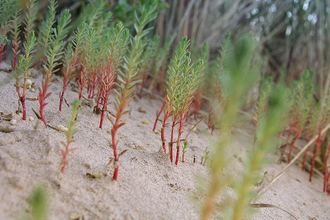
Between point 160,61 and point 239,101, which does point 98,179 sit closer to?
point 239,101

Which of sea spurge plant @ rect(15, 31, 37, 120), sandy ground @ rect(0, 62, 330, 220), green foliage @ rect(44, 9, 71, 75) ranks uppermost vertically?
green foliage @ rect(44, 9, 71, 75)

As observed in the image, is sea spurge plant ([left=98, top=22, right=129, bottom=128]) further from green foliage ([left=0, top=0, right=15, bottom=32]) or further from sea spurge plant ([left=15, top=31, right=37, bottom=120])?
green foliage ([left=0, top=0, right=15, bottom=32])

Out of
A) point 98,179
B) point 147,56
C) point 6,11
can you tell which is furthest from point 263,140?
point 6,11

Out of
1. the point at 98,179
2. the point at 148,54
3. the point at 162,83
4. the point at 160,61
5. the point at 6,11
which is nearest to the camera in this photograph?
the point at 98,179

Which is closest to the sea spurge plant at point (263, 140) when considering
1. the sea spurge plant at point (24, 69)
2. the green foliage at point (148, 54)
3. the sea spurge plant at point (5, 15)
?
the sea spurge plant at point (24, 69)

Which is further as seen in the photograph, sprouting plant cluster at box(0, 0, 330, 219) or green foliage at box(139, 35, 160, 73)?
green foliage at box(139, 35, 160, 73)

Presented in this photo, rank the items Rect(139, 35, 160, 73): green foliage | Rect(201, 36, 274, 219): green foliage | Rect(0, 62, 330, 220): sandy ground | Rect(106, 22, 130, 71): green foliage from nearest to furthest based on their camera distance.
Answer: Rect(201, 36, 274, 219): green foliage, Rect(0, 62, 330, 220): sandy ground, Rect(106, 22, 130, 71): green foliage, Rect(139, 35, 160, 73): green foliage

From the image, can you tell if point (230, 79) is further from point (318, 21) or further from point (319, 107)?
point (318, 21)

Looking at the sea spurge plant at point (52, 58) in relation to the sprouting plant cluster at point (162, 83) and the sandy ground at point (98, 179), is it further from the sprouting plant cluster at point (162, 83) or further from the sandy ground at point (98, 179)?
the sandy ground at point (98, 179)

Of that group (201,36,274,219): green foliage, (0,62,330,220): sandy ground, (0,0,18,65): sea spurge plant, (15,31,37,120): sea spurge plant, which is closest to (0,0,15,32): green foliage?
(0,0,18,65): sea spurge plant
